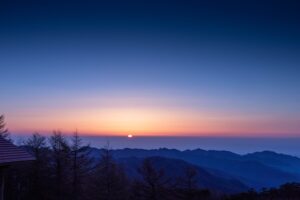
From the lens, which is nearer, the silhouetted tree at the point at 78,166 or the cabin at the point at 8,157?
the cabin at the point at 8,157

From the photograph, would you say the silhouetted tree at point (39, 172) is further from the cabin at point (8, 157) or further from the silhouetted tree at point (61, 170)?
the cabin at point (8, 157)

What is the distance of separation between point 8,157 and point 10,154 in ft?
1.82

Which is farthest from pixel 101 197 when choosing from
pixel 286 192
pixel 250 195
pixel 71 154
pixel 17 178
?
pixel 286 192

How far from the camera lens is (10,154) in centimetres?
1545

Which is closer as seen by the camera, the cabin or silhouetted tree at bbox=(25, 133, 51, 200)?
the cabin

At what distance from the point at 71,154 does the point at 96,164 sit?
4365 mm

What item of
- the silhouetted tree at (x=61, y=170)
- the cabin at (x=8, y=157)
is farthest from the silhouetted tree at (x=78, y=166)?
the cabin at (x=8, y=157)

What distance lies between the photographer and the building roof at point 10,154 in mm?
14447

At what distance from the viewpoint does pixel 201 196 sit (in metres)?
36.8

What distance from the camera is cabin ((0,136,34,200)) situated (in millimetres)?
14495

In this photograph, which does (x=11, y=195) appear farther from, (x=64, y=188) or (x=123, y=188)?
(x=123, y=188)

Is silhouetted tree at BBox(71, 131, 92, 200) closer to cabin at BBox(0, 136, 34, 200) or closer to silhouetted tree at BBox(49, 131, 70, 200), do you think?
silhouetted tree at BBox(49, 131, 70, 200)

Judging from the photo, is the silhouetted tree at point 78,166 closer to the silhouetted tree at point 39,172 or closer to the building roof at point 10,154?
the silhouetted tree at point 39,172

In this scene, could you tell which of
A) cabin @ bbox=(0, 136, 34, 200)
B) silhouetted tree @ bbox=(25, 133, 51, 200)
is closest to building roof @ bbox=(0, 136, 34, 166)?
cabin @ bbox=(0, 136, 34, 200)
